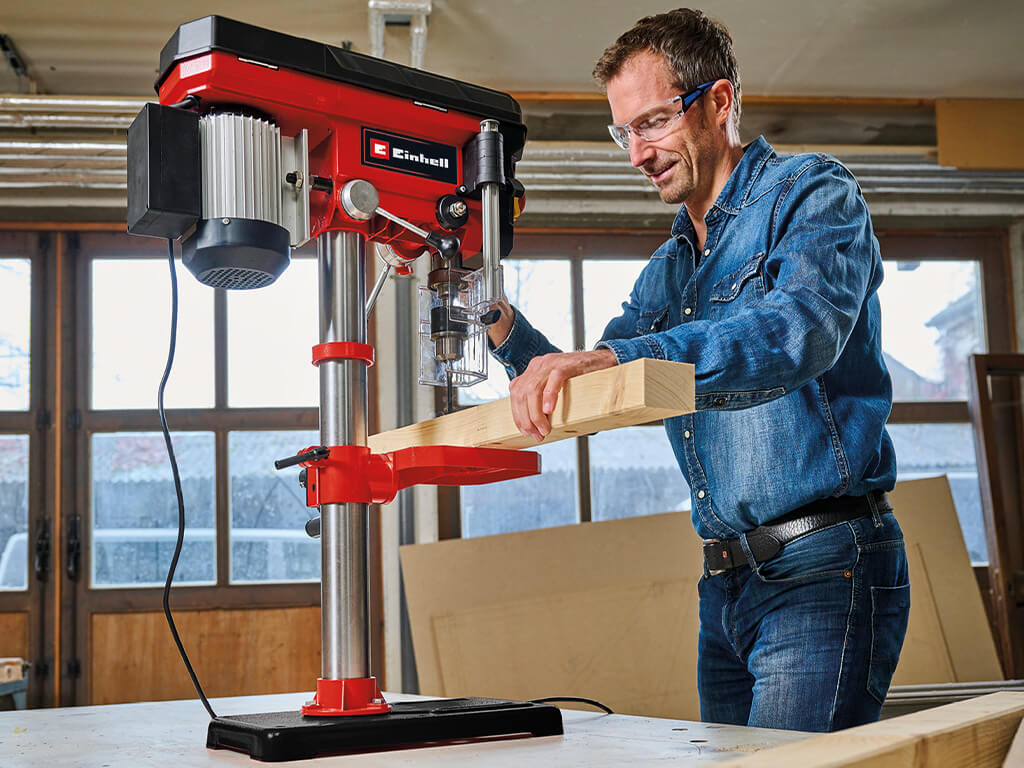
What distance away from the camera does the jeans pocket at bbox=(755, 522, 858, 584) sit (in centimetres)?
120

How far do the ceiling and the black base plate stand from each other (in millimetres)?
2921

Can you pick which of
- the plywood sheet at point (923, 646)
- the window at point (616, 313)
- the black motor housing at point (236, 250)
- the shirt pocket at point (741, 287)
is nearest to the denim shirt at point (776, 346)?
the shirt pocket at point (741, 287)

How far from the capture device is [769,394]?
99 centimetres

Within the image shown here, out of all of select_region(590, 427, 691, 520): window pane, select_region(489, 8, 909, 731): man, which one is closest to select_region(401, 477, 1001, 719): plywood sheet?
select_region(590, 427, 691, 520): window pane

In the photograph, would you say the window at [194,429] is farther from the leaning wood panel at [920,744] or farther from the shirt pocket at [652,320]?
the leaning wood panel at [920,744]

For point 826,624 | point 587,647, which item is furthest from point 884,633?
point 587,647

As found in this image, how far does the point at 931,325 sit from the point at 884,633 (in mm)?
3769

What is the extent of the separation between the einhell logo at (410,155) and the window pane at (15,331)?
3.56m

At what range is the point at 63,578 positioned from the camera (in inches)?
161

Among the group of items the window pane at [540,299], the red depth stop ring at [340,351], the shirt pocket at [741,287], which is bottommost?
the red depth stop ring at [340,351]

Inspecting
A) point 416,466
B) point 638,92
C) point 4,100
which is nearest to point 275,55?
point 416,466

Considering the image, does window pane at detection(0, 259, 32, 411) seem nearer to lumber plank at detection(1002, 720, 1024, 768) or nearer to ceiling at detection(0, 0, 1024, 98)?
ceiling at detection(0, 0, 1024, 98)

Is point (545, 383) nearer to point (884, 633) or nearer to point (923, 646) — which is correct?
point (884, 633)

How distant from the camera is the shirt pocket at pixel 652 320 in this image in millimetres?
1505
